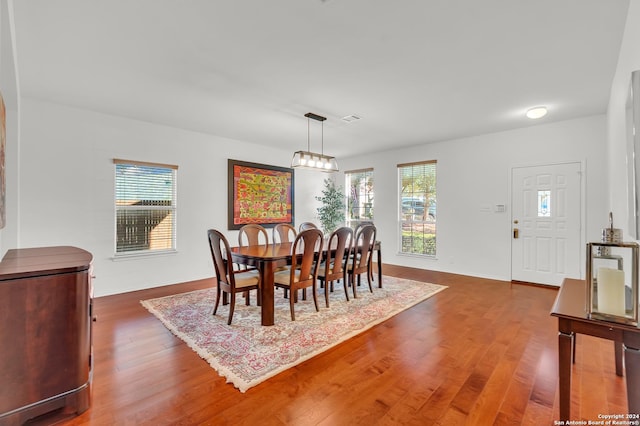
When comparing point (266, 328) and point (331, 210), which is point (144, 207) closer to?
point (266, 328)

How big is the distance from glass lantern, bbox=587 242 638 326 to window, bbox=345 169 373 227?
5.48 metres

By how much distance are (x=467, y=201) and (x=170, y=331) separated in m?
5.05

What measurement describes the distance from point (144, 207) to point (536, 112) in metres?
5.74

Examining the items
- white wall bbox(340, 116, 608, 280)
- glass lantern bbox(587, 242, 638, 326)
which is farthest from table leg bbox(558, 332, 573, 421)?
white wall bbox(340, 116, 608, 280)

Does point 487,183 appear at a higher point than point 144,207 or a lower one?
higher

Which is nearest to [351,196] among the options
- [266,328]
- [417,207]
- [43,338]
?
[417,207]

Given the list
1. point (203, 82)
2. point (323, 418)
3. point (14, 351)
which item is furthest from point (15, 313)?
point (203, 82)

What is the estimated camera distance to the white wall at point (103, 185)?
3.60 metres

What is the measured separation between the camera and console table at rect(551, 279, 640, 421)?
121 cm

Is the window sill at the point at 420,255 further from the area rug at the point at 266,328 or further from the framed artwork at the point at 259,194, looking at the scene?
the framed artwork at the point at 259,194

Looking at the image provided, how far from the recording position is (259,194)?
583 cm

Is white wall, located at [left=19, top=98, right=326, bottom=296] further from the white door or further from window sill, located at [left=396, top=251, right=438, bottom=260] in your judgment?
the white door

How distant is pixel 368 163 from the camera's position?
270 inches

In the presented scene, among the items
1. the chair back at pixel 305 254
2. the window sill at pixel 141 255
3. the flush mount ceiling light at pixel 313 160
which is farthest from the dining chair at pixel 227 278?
the window sill at pixel 141 255
